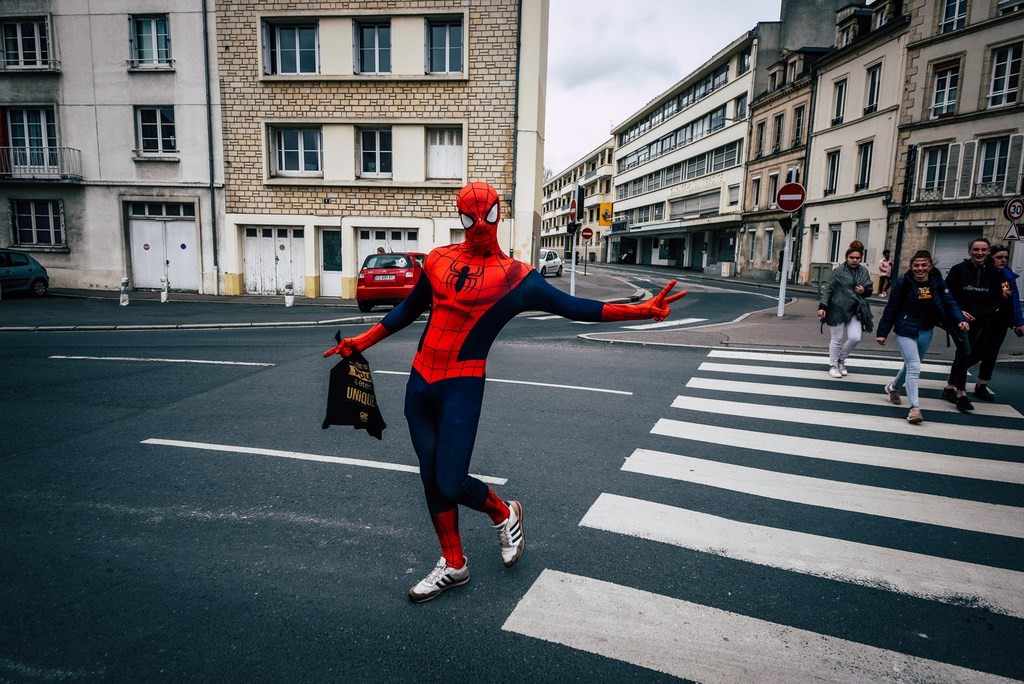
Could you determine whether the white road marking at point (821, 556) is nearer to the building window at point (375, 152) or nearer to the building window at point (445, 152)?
the building window at point (445, 152)

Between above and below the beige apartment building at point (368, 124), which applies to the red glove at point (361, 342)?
below

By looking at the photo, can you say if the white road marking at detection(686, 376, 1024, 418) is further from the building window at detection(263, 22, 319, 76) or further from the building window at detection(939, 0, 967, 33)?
the building window at detection(939, 0, 967, 33)

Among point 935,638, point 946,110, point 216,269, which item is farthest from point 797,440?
point 946,110

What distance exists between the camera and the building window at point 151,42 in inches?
839

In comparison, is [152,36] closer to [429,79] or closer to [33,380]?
[429,79]

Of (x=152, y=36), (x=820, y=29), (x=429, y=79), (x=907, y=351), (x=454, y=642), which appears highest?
(x=820, y=29)

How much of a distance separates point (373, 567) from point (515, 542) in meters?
0.84

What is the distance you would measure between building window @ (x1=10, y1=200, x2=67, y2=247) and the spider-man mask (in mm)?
26238

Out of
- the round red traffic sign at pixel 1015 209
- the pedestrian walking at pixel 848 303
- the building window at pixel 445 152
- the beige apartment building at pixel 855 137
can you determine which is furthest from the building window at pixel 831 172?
the pedestrian walking at pixel 848 303

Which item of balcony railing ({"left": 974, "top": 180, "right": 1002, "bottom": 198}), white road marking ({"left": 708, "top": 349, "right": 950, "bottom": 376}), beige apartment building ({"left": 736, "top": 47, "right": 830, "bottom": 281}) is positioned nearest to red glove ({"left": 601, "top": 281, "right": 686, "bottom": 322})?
white road marking ({"left": 708, "top": 349, "right": 950, "bottom": 376})

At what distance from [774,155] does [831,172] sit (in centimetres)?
599

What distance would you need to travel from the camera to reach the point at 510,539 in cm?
341

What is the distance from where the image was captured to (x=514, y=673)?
2.53 meters

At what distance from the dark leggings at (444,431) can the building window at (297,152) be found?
2106 centimetres
